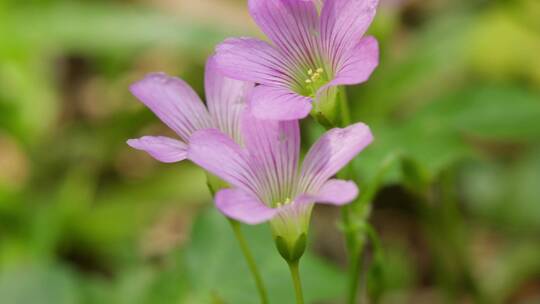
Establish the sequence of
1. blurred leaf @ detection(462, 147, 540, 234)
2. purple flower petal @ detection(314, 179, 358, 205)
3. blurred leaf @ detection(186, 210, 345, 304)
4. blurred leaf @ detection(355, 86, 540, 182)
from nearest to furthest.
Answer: purple flower petal @ detection(314, 179, 358, 205) < blurred leaf @ detection(186, 210, 345, 304) < blurred leaf @ detection(355, 86, 540, 182) < blurred leaf @ detection(462, 147, 540, 234)

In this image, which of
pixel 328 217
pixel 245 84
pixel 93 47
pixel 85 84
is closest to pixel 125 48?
pixel 93 47

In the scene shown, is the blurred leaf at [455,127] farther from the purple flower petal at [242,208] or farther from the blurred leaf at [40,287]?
the blurred leaf at [40,287]

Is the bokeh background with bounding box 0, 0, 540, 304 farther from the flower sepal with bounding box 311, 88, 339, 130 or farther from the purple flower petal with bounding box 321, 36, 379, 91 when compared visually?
the purple flower petal with bounding box 321, 36, 379, 91

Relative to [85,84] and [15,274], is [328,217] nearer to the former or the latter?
[15,274]

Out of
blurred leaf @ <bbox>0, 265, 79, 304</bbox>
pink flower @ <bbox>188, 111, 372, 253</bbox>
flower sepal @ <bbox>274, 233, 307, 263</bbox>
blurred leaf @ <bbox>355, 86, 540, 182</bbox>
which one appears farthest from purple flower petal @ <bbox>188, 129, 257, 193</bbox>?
blurred leaf @ <bbox>0, 265, 79, 304</bbox>

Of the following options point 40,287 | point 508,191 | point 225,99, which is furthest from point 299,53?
point 508,191

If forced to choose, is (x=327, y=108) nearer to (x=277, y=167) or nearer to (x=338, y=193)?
(x=277, y=167)

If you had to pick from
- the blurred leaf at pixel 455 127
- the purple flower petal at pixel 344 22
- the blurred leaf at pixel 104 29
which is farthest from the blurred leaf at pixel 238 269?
the blurred leaf at pixel 104 29
